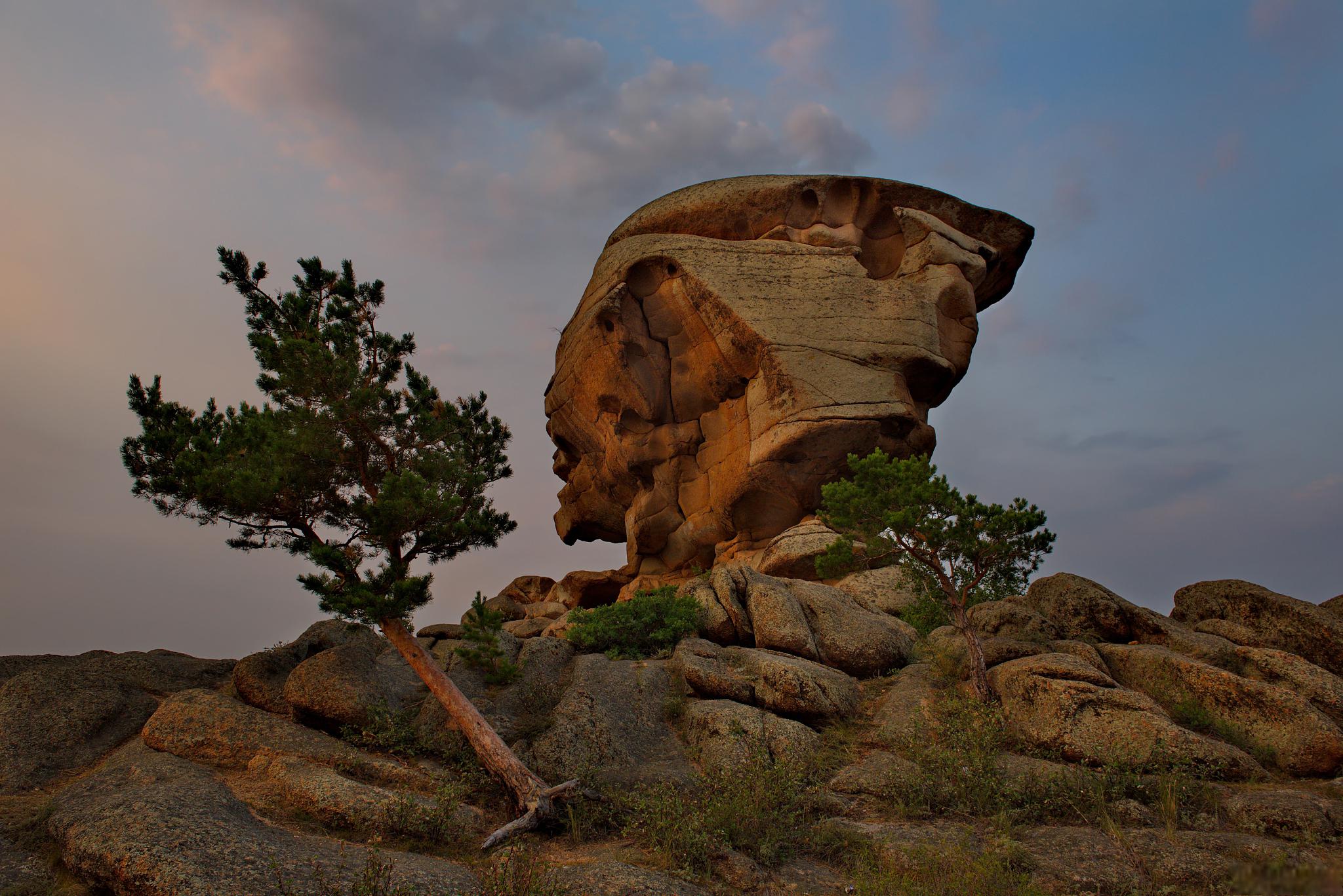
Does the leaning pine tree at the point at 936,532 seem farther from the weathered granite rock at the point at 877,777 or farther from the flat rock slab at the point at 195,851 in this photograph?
the flat rock slab at the point at 195,851

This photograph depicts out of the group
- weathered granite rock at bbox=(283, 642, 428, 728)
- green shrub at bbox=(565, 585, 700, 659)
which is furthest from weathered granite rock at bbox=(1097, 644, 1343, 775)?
weathered granite rock at bbox=(283, 642, 428, 728)

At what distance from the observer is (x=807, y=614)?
57.3 feet

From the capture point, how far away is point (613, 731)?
13109 millimetres

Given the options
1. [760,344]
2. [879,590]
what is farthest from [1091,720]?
[760,344]

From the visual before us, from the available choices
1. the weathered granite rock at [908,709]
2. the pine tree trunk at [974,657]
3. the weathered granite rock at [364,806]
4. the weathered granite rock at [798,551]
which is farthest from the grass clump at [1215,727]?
the weathered granite rock at [798,551]

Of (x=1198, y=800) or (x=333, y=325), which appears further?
(x=333, y=325)

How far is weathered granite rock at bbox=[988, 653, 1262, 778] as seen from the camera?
36.8 ft

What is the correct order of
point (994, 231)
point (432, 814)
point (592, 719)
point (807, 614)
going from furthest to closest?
point (994, 231) < point (807, 614) < point (592, 719) < point (432, 814)

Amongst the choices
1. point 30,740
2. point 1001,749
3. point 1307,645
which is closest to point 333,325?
point 30,740

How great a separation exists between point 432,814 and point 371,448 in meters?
7.15

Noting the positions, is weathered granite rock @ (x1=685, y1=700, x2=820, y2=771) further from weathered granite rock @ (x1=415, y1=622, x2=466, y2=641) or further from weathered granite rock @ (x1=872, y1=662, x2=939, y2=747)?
weathered granite rock @ (x1=415, y1=622, x2=466, y2=641)

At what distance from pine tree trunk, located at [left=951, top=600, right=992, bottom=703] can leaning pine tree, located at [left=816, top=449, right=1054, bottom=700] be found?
13 mm

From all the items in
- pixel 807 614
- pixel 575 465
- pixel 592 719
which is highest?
pixel 575 465

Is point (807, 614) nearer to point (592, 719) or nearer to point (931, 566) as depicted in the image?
point (931, 566)
